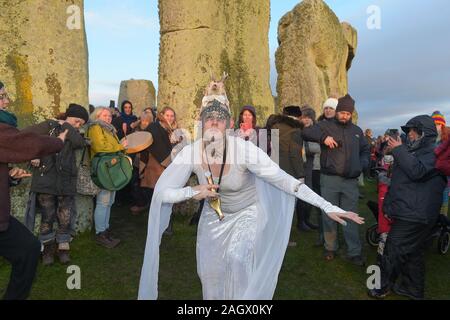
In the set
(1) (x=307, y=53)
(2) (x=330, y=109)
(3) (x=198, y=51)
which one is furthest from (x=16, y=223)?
(1) (x=307, y=53)

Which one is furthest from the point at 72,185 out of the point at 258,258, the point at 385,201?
the point at 385,201

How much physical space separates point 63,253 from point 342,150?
359cm

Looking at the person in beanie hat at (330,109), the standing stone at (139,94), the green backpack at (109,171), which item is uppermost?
the standing stone at (139,94)

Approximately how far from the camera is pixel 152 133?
6.12 m

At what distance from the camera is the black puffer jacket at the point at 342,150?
489 cm

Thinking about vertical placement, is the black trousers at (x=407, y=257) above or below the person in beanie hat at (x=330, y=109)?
below

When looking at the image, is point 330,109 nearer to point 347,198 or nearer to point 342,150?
point 342,150

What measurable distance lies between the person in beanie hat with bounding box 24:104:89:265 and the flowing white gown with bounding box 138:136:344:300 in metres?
2.13

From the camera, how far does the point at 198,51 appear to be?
6.69 meters

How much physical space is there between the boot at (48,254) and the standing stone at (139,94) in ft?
47.9

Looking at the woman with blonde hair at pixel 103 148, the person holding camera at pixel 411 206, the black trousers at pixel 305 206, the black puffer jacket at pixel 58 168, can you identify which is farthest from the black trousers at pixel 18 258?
the black trousers at pixel 305 206

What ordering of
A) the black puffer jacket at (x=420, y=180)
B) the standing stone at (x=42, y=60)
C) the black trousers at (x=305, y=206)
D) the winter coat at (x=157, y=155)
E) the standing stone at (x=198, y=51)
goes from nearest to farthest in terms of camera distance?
the black puffer jacket at (x=420, y=180) → the standing stone at (x=42, y=60) → the winter coat at (x=157, y=155) → the black trousers at (x=305, y=206) → the standing stone at (x=198, y=51)

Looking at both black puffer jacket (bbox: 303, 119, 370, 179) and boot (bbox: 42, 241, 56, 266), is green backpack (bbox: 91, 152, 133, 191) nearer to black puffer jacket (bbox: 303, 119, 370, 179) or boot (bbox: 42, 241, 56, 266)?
boot (bbox: 42, 241, 56, 266)

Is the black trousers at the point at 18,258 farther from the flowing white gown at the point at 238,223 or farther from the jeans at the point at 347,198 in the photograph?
the jeans at the point at 347,198
